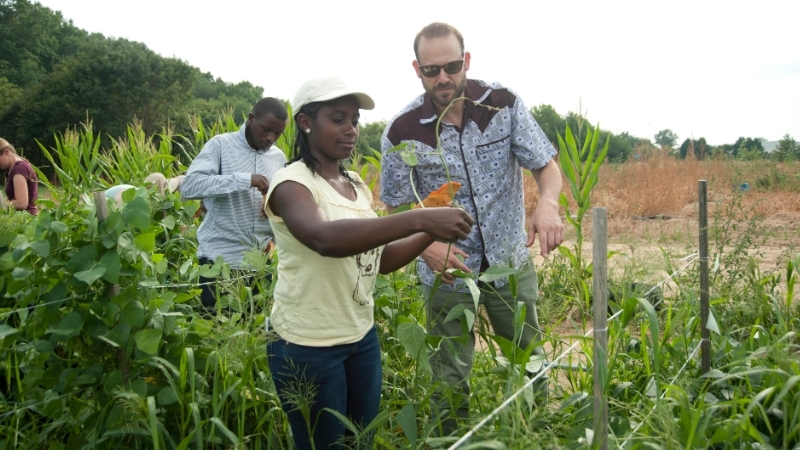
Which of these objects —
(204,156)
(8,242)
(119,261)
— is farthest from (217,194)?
(119,261)

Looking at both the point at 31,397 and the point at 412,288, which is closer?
the point at 31,397

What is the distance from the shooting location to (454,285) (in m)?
2.23

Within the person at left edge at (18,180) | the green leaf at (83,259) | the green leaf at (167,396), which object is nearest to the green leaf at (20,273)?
the green leaf at (83,259)

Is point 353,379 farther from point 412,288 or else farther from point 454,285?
point 412,288

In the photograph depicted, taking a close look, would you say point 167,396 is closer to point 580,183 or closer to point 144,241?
point 144,241

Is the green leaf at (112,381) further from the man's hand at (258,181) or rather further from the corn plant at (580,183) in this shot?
the corn plant at (580,183)

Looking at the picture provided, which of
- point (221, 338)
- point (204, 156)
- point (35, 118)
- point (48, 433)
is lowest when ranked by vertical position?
point (48, 433)

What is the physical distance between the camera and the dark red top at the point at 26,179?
470 cm

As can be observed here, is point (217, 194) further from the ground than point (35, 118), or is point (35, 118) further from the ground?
point (35, 118)

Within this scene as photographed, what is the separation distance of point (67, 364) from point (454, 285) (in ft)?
4.34

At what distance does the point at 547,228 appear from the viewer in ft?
6.55

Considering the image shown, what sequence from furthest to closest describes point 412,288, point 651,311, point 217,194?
1. point 412,288
2. point 217,194
3. point 651,311

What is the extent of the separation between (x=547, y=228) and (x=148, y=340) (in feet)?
4.05

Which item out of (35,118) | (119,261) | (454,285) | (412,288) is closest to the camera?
(119,261)
